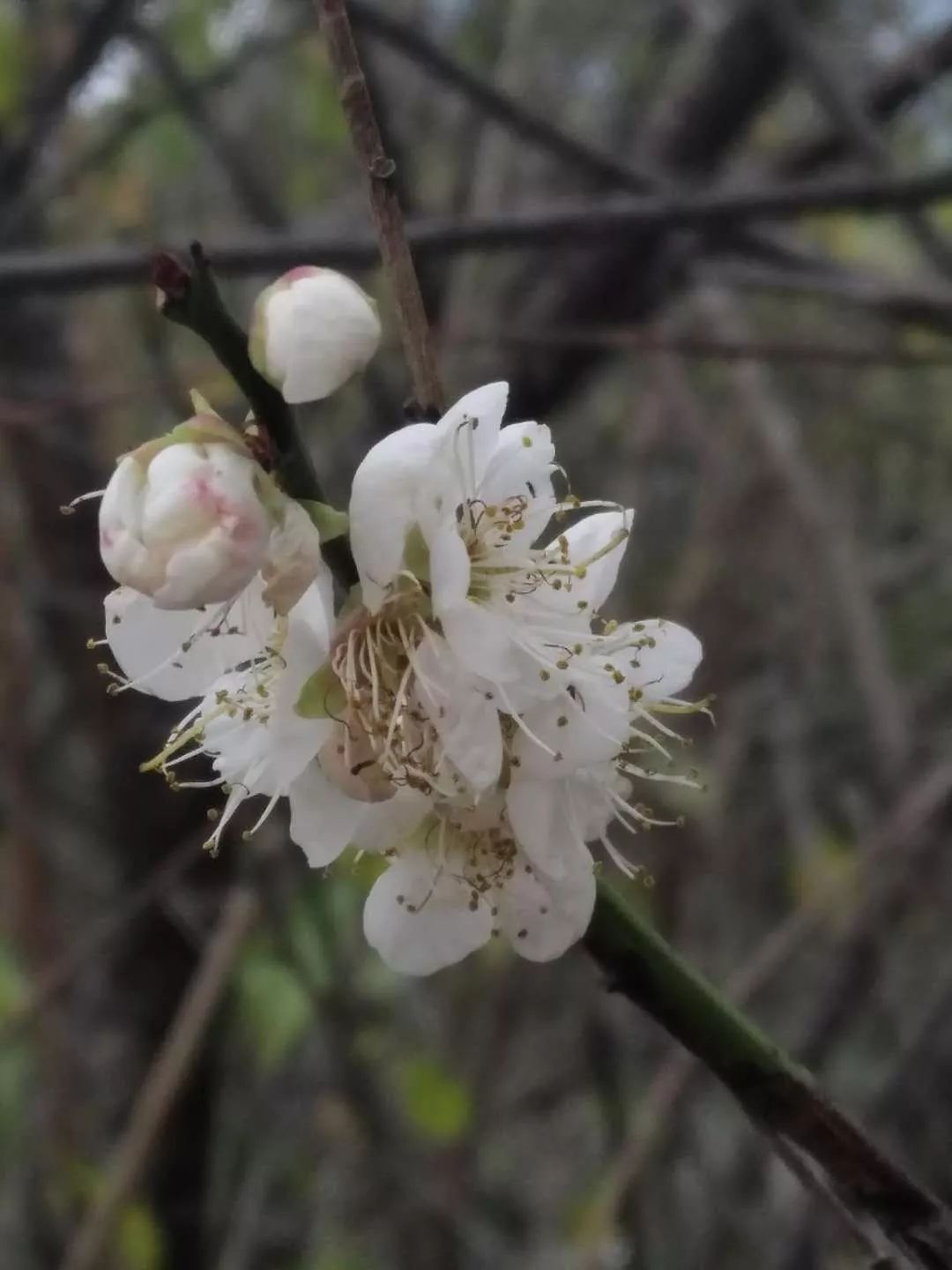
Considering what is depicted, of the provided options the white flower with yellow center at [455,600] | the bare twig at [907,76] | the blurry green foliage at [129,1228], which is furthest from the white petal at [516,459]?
the blurry green foliage at [129,1228]

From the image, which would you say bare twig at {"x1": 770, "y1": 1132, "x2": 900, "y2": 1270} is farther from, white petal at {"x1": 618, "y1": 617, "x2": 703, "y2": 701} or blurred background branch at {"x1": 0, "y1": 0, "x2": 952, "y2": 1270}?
blurred background branch at {"x1": 0, "y1": 0, "x2": 952, "y2": 1270}

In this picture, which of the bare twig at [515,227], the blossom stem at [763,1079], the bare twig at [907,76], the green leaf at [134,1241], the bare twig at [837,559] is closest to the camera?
the blossom stem at [763,1079]

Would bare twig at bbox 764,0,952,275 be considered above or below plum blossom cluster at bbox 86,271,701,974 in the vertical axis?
above

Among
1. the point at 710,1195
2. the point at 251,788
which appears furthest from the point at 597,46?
the point at 251,788

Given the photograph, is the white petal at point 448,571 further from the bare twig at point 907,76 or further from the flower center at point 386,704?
the bare twig at point 907,76

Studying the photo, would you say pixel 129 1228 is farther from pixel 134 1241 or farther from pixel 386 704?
pixel 386 704


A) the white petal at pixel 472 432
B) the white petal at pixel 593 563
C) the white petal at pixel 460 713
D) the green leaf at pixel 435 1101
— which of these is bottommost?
the green leaf at pixel 435 1101

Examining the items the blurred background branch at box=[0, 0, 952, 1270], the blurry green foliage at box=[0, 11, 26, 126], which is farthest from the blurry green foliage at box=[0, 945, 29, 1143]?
the blurry green foliage at box=[0, 11, 26, 126]
